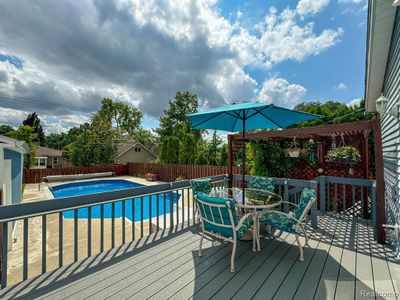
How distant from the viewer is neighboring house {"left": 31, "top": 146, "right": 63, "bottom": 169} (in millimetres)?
25716

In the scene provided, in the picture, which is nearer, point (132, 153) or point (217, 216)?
point (217, 216)

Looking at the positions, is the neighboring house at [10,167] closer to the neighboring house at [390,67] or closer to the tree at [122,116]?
the neighboring house at [390,67]

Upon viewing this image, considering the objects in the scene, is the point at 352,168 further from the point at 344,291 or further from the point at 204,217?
the point at 204,217

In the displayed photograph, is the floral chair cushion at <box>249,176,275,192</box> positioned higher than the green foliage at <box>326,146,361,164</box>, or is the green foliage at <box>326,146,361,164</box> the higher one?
the green foliage at <box>326,146,361,164</box>

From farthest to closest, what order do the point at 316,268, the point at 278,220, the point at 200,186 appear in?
the point at 200,186, the point at 278,220, the point at 316,268

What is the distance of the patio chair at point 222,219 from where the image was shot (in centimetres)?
236

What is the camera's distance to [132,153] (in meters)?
24.2

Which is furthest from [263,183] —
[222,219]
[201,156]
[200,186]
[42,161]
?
[42,161]

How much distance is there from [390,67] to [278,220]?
349 centimetres

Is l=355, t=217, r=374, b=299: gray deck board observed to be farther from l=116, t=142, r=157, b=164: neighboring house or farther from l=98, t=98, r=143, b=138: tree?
l=98, t=98, r=143, b=138: tree

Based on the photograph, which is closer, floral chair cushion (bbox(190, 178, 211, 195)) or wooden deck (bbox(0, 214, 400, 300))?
wooden deck (bbox(0, 214, 400, 300))

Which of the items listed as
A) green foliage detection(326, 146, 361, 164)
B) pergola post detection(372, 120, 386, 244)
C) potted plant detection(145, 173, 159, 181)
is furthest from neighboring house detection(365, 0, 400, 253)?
potted plant detection(145, 173, 159, 181)

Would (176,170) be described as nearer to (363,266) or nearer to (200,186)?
(200,186)

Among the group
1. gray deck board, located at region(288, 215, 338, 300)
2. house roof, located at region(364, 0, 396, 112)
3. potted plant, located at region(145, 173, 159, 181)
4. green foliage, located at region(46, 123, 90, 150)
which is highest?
green foliage, located at region(46, 123, 90, 150)
